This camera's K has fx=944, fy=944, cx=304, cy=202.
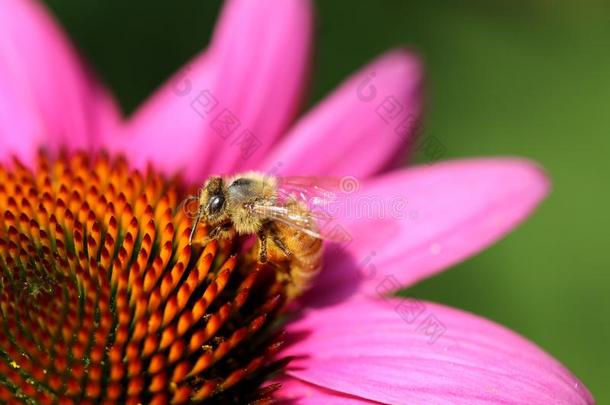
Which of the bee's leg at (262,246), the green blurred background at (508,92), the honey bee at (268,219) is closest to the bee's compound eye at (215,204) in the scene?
the honey bee at (268,219)

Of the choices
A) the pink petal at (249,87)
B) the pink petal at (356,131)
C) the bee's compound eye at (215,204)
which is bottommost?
the bee's compound eye at (215,204)

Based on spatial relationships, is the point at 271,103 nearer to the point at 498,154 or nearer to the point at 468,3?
the point at 498,154

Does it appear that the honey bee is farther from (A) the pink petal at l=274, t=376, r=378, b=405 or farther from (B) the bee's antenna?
(A) the pink petal at l=274, t=376, r=378, b=405

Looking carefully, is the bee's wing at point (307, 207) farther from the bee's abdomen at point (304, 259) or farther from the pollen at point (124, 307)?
the pollen at point (124, 307)

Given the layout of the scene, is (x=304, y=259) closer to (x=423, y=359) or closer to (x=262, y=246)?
(x=262, y=246)

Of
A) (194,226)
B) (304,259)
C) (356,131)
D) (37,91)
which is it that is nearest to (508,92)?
(356,131)

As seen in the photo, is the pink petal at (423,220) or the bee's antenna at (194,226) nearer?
the bee's antenna at (194,226)

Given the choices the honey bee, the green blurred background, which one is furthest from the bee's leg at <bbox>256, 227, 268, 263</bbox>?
the green blurred background
